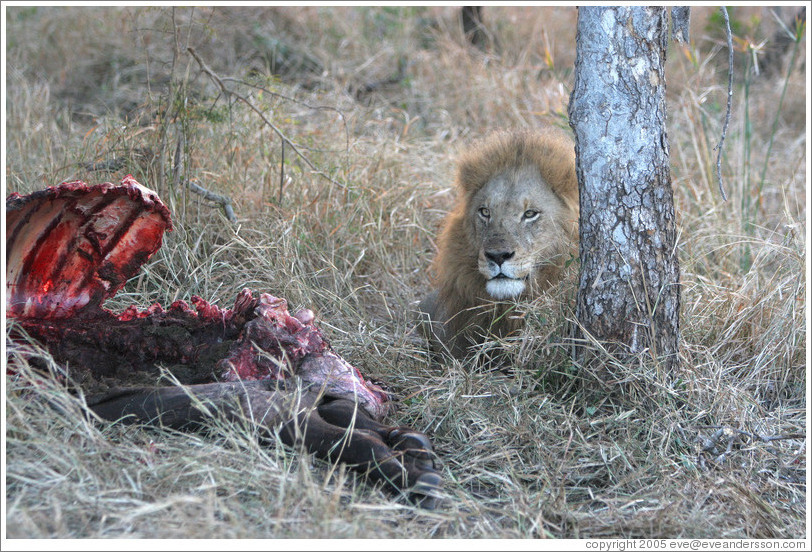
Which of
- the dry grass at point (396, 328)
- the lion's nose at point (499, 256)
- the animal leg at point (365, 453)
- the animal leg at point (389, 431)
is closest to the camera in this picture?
the dry grass at point (396, 328)

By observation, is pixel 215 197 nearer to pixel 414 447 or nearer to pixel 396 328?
pixel 396 328

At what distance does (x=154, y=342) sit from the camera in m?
2.94

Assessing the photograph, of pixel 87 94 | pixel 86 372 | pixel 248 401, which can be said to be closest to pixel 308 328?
pixel 248 401

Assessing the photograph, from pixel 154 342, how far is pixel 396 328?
1392 mm

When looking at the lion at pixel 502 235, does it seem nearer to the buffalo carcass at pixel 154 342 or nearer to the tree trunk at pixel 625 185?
the tree trunk at pixel 625 185

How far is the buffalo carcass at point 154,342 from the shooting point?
2607 mm

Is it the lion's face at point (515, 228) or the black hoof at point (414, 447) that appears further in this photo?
the lion's face at point (515, 228)

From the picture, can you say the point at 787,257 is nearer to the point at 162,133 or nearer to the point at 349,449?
the point at 349,449

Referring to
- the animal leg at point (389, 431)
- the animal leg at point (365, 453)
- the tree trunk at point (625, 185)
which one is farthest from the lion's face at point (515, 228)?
the animal leg at point (365, 453)

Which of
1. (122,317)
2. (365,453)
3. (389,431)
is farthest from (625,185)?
(122,317)

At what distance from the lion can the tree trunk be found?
0.36 m

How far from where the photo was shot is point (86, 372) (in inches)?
109

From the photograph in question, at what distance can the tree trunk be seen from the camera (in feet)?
9.55

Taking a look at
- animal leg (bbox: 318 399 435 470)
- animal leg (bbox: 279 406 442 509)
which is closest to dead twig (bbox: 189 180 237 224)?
animal leg (bbox: 318 399 435 470)
